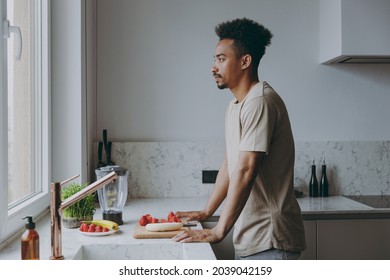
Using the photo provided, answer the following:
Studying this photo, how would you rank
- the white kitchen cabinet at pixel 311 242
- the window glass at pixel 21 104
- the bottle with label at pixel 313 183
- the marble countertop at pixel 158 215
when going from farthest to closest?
the bottle with label at pixel 313 183 → the white kitchen cabinet at pixel 311 242 → the window glass at pixel 21 104 → the marble countertop at pixel 158 215

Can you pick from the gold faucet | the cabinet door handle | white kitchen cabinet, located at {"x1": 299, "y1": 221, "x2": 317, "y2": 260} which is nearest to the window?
the cabinet door handle

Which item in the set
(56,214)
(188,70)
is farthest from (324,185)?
(56,214)

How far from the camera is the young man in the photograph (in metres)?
1.71

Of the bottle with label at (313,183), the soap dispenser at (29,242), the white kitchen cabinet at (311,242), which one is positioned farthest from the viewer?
the bottle with label at (313,183)

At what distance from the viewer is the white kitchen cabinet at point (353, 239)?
2359 millimetres

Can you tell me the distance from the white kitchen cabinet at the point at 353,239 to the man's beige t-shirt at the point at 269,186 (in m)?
0.58

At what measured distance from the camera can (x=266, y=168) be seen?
→ 1.78m

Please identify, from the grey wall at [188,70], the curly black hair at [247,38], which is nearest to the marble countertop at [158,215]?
the grey wall at [188,70]

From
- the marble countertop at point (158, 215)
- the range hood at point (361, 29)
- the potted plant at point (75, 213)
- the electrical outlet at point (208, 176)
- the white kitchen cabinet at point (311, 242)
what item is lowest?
the white kitchen cabinet at point (311, 242)

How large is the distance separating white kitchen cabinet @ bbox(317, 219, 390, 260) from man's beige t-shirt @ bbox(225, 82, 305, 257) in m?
0.58

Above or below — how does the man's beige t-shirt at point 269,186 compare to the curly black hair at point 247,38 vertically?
below

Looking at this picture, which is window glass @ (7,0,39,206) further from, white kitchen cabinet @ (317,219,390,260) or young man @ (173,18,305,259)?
white kitchen cabinet @ (317,219,390,260)

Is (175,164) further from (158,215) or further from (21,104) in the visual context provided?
(21,104)

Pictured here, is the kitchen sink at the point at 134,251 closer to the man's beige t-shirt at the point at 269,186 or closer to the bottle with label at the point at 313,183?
the man's beige t-shirt at the point at 269,186
